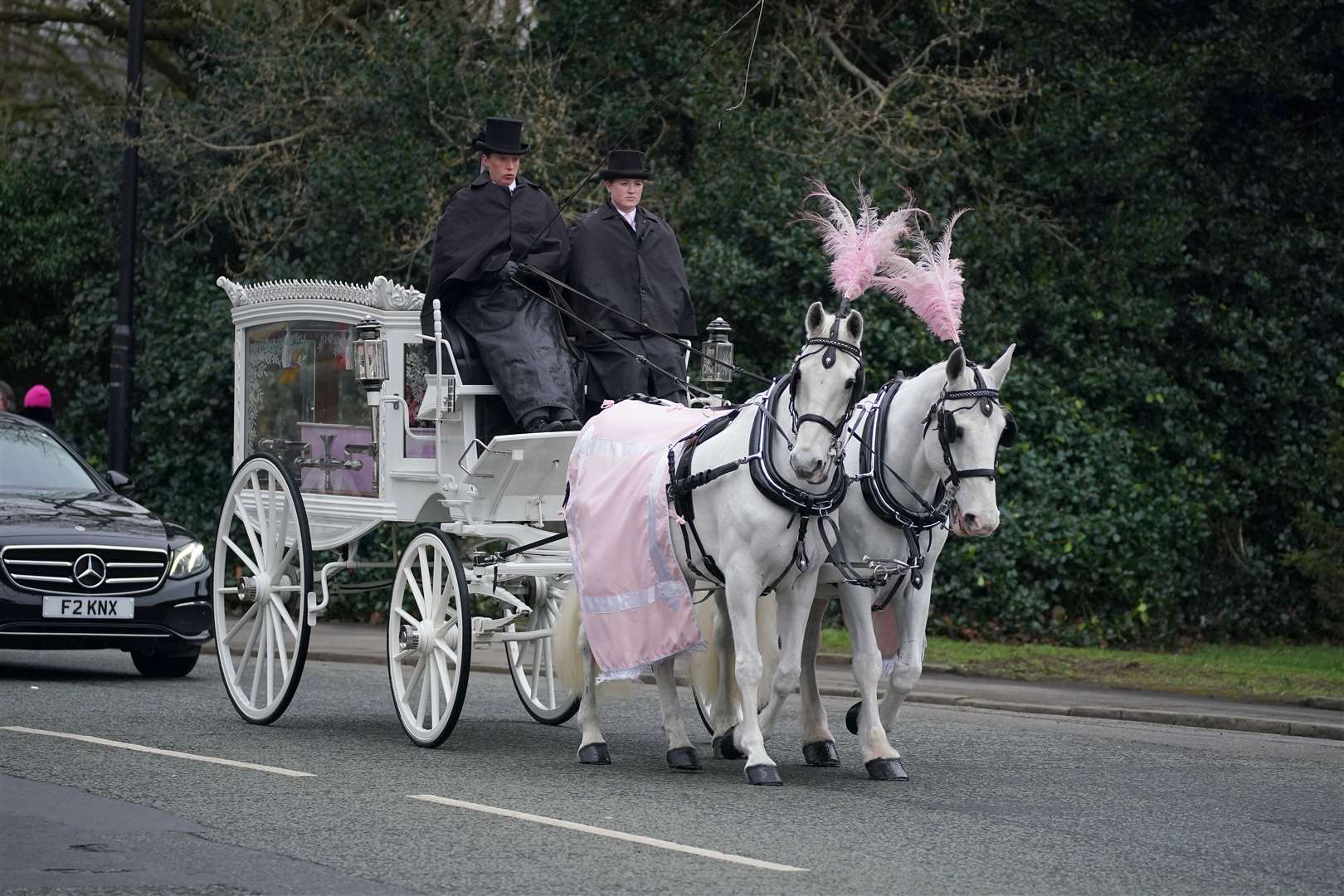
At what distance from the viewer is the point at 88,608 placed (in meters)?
12.9

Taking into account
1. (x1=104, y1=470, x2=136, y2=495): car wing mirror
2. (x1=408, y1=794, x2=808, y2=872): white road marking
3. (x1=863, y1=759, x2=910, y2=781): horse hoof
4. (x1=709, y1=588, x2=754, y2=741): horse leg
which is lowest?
(x1=408, y1=794, x2=808, y2=872): white road marking

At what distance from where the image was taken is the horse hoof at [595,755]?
31.2ft

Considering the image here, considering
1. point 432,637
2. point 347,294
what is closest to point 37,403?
point 347,294

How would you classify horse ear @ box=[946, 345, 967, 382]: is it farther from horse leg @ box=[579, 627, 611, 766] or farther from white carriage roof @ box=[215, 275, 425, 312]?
white carriage roof @ box=[215, 275, 425, 312]

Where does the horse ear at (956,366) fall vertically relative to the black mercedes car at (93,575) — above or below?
above

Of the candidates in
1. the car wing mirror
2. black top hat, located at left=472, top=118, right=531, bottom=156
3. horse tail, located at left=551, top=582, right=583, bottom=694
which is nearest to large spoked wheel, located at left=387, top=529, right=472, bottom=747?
horse tail, located at left=551, top=582, right=583, bottom=694

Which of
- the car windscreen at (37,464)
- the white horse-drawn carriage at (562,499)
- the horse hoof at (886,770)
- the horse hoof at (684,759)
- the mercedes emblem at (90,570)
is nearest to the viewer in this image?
the white horse-drawn carriage at (562,499)

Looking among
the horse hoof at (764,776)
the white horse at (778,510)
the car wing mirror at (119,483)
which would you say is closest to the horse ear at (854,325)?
the white horse at (778,510)

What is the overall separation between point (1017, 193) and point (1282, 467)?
3.84m

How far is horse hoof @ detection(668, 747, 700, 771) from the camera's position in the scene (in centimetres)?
924

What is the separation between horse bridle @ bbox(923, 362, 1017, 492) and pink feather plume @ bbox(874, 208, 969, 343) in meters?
0.40

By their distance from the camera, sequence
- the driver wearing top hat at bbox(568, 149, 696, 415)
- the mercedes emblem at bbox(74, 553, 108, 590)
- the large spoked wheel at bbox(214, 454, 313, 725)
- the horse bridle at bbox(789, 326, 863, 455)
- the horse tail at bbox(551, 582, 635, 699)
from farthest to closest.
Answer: the mercedes emblem at bbox(74, 553, 108, 590)
the driver wearing top hat at bbox(568, 149, 696, 415)
the large spoked wheel at bbox(214, 454, 313, 725)
the horse tail at bbox(551, 582, 635, 699)
the horse bridle at bbox(789, 326, 863, 455)

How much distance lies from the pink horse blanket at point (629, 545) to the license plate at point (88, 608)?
4.63m

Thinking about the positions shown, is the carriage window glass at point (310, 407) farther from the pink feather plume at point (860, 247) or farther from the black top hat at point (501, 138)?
the pink feather plume at point (860, 247)
